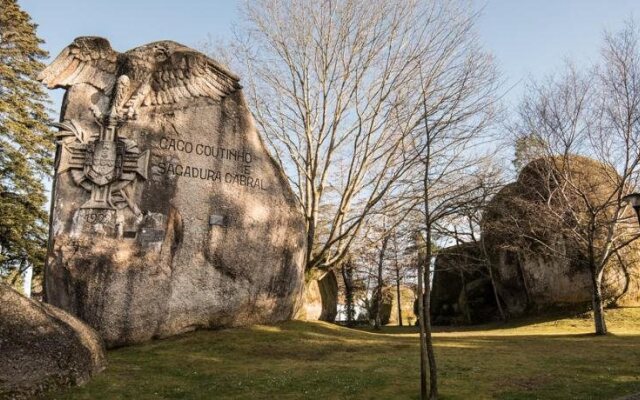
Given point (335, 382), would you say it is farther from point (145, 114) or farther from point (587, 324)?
point (587, 324)

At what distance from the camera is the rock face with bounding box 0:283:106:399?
9281mm

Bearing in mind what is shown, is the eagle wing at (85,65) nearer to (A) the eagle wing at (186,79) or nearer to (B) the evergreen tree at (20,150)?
(A) the eagle wing at (186,79)

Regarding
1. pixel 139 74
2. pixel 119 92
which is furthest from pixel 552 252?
pixel 119 92

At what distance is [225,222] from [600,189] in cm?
1947

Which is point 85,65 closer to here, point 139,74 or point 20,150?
point 139,74

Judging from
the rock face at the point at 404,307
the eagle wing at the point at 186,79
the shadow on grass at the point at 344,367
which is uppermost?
the eagle wing at the point at 186,79

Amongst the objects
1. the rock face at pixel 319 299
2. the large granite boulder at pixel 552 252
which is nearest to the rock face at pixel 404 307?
the large granite boulder at pixel 552 252

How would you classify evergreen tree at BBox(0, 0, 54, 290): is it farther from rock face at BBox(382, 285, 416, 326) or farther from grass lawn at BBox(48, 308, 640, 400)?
rock face at BBox(382, 285, 416, 326)

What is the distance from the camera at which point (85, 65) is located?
15.6 meters

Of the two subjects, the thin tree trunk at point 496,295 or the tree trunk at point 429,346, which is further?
the thin tree trunk at point 496,295

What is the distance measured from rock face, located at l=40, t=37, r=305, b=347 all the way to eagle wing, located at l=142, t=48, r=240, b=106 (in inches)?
1.3

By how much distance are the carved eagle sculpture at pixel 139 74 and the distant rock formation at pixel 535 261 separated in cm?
1159

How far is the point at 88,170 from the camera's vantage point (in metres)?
14.6

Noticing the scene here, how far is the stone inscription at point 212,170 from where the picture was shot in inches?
606
